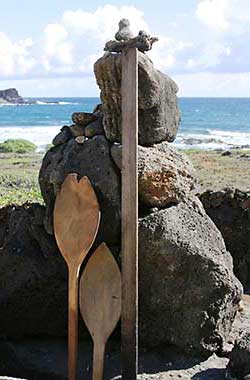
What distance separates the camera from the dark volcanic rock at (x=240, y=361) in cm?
373

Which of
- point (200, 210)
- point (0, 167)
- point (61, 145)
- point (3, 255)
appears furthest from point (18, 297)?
point (0, 167)

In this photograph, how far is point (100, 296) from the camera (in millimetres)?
3979

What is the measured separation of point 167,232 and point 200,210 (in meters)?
0.45

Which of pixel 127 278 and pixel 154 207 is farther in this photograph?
pixel 154 207

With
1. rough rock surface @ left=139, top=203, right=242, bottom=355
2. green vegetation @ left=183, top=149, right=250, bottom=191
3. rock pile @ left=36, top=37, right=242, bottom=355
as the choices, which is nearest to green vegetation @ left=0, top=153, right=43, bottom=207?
green vegetation @ left=183, top=149, right=250, bottom=191

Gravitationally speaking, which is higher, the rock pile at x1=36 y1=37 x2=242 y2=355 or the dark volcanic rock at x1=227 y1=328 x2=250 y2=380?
the rock pile at x1=36 y1=37 x2=242 y2=355

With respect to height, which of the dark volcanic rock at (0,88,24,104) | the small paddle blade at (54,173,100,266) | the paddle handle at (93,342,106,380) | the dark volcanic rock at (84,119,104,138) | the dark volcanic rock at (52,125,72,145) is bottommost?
the dark volcanic rock at (0,88,24,104)

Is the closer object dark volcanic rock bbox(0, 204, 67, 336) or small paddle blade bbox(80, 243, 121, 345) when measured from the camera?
small paddle blade bbox(80, 243, 121, 345)

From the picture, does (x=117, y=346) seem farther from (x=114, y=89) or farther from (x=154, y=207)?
(x=114, y=89)

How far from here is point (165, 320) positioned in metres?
4.26

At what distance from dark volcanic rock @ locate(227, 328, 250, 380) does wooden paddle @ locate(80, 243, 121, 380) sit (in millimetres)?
690

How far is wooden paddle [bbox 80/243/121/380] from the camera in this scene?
3936 millimetres

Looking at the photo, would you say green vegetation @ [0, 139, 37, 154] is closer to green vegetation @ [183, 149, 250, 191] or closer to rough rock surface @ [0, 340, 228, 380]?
green vegetation @ [183, 149, 250, 191]

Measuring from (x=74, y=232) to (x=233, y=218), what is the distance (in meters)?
2.57
